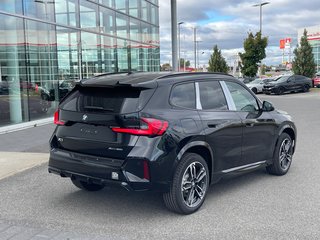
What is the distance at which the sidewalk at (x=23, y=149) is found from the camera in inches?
291

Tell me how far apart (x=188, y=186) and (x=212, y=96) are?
1.32 m

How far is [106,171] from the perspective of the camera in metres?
4.46

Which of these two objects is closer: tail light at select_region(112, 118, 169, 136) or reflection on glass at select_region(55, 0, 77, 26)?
tail light at select_region(112, 118, 169, 136)

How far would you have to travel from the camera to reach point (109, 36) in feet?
63.3

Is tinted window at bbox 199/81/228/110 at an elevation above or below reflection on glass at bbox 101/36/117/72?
below

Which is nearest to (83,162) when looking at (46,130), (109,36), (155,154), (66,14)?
(155,154)

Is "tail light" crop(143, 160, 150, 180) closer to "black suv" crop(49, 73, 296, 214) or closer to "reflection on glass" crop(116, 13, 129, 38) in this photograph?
"black suv" crop(49, 73, 296, 214)

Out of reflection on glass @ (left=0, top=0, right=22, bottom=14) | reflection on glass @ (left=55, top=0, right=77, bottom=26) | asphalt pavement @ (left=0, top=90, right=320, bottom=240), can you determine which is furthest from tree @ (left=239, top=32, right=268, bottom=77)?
asphalt pavement @ (left=0, top=90, right=320, bottom=240)

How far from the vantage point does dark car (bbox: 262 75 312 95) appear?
104 feet

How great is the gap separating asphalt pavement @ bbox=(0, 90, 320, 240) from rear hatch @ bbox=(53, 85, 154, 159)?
81 cm

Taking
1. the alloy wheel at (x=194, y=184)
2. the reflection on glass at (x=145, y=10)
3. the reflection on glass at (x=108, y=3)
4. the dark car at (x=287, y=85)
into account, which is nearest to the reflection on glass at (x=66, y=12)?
the reflection on glass at (x=108, y=3)

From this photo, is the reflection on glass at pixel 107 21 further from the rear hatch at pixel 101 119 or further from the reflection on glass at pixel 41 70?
the rear hatch at pixel 101 119

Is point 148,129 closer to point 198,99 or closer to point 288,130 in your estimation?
point 198,99

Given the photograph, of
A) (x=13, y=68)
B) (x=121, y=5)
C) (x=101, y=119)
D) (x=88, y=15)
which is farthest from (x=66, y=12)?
(x=101, y=119)
